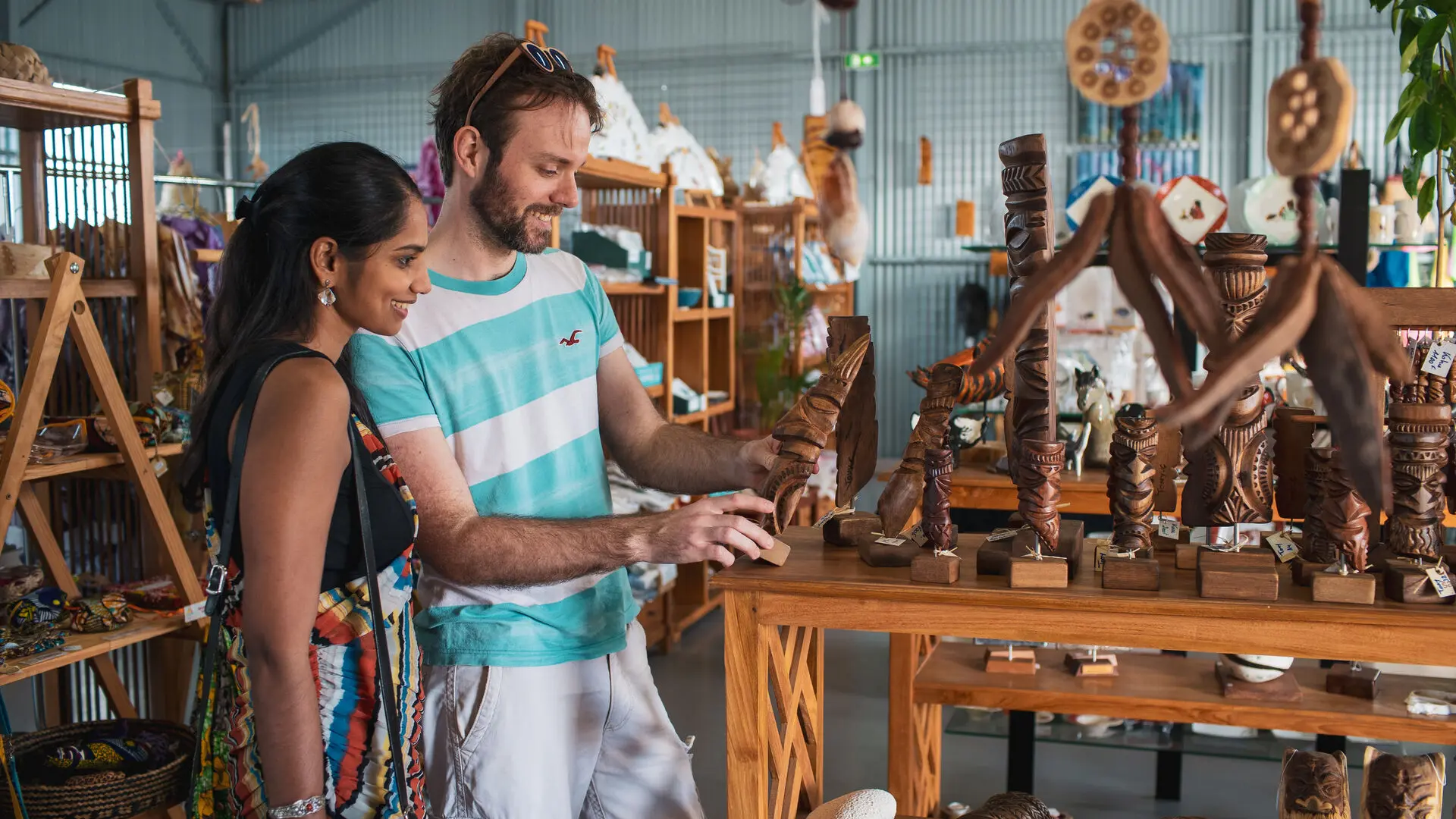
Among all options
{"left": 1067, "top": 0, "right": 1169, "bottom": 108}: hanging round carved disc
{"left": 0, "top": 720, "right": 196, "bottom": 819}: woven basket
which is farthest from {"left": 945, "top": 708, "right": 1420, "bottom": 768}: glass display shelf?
{"left": 1067, "top": 0, "right": 1169, "bottom": 108}: hanging round carved disc

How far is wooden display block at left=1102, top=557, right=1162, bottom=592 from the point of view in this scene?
1521mm

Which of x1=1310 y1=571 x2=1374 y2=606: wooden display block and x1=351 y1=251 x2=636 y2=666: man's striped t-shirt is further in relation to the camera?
x1=351 y1=251 x2=636 y2=666: man's striped t-shirt

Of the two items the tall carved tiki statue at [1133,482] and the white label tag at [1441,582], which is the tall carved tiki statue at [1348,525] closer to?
the white label tag at [1441,582]

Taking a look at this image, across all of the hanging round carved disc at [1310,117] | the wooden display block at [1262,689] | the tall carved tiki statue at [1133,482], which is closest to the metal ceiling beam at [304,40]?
the wooden display block at [1262,689]

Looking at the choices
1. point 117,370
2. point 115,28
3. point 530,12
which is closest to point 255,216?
point 117,370

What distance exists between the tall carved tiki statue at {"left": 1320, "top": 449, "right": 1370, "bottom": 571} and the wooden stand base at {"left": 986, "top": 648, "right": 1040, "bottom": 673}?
137cm

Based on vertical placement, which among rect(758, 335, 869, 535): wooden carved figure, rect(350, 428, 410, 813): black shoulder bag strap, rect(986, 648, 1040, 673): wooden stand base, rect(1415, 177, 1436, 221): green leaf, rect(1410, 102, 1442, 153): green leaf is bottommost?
rect(986, 648, 1040, 673): wooden stand base

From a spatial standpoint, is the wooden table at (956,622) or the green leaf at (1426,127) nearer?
the wooden table at (956,622)

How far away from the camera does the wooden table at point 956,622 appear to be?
144cm

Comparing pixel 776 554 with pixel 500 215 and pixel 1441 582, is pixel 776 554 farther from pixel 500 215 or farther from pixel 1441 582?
pixel 1441 582

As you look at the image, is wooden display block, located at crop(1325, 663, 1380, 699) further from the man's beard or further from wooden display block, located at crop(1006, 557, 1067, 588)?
the man's beard

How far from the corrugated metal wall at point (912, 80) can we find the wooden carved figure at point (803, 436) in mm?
7638

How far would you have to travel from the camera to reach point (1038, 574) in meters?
1.53

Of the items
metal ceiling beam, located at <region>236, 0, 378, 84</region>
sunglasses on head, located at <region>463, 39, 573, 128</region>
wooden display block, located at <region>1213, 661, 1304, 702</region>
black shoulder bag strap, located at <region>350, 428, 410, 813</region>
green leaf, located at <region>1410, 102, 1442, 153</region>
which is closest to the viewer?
black shoulder bag strap, located at <region>350, 428, 410, 813</region>
